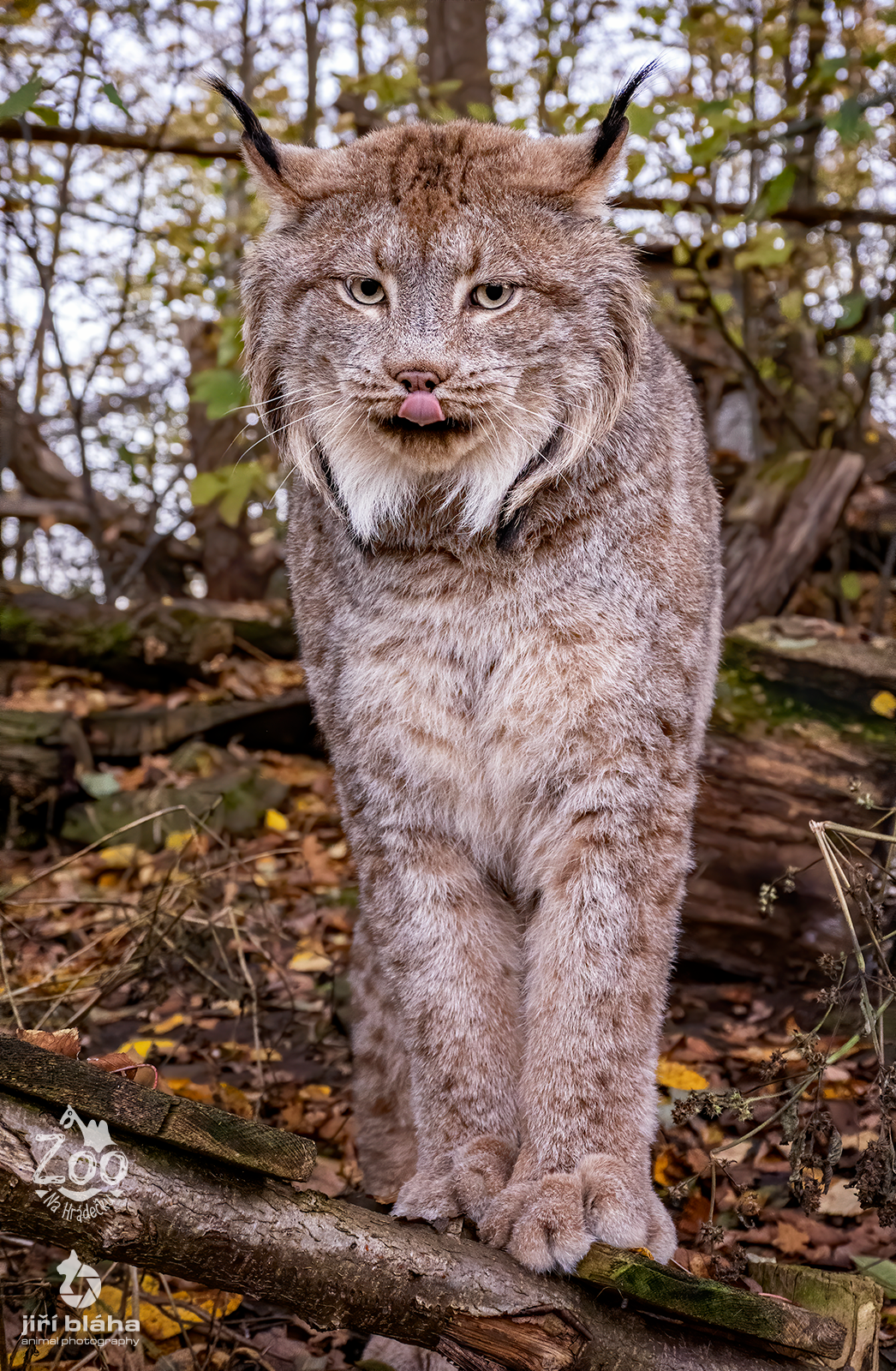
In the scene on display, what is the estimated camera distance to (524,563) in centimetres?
263

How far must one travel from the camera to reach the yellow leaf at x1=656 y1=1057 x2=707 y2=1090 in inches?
141

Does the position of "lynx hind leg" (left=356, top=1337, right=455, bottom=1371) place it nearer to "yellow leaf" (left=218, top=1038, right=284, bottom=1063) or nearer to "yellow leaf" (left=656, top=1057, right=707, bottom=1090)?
"yellow leaf" (left=656, top=1057, right=707, bottom=1090)

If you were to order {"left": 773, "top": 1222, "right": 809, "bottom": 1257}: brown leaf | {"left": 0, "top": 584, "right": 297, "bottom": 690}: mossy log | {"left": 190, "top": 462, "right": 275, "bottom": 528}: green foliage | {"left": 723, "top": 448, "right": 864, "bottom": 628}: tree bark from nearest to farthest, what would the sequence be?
{"left": 773, "top": 1222, "right": 809, "bottom": 1257}: brown leaf → {"left": 190, "top": 462, "right": 275, "bottom": 528}: green foliage → {"left": 723, "top": 448, "right": 864, "bottom": 628}: tree bark → {"left": 0, "top": 584, "right": 297, "bottom": 690}: mossy log

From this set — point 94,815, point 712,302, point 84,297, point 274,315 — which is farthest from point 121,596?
point 274,315

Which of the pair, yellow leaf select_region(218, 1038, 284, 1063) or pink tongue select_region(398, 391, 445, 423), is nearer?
pink tongue select_region(398, 391, 445, 423)

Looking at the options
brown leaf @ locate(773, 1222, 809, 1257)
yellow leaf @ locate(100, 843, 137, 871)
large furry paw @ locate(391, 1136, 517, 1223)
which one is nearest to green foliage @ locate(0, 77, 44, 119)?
large furry paw @ locate(391, 1136, 517, 1223)

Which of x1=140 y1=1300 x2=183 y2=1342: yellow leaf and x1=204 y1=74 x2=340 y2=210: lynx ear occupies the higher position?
x1=204 y1=74 x2=340 y2=210: lynx ear

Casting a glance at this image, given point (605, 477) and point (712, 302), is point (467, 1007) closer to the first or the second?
point (605, 477)

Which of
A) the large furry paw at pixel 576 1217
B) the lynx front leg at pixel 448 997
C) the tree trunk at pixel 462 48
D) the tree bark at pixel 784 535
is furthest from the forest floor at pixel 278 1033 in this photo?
the tree trunk at pixel 462 48

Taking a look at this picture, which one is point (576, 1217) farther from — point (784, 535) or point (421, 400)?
point (784, 535)

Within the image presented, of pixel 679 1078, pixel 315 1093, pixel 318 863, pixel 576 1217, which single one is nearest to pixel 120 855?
pixel 318 863

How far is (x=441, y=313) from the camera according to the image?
247 centimetres

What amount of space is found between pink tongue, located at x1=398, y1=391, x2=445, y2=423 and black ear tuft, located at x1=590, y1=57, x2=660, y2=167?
0.77 meters

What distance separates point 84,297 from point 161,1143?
7.92 meters
